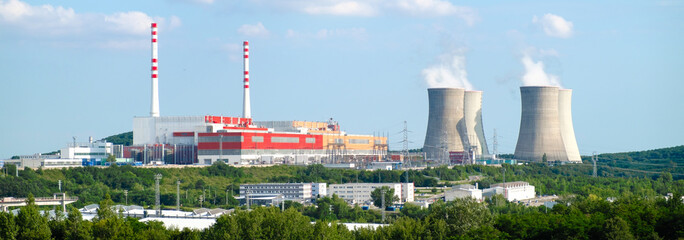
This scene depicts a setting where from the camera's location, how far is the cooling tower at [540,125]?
6775cm

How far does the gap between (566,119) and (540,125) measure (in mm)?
3687

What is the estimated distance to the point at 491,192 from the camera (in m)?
56.8

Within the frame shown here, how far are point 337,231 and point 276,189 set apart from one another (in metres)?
27.9

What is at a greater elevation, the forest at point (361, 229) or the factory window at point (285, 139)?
the factory window at point (285, 139)

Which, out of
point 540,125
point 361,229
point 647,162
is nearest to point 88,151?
point 540,125

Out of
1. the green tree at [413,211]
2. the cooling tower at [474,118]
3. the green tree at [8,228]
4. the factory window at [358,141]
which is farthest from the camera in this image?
Result: the factory window at [358,141]

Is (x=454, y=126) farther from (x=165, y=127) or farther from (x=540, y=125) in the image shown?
(x=165, y=127)

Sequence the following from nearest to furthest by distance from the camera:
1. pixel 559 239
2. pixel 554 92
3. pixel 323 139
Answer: pixel 559 239
pixel 554 92
pixel 323 139

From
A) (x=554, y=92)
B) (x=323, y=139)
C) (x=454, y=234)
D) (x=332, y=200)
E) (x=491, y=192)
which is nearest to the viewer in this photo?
(x=454, y=234)

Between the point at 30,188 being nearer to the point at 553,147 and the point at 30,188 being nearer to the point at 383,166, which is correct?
the point at 383,166

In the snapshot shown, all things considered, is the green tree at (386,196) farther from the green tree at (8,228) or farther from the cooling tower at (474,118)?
the green tree at (8,228)

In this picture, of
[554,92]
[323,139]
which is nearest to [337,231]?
[554,92]

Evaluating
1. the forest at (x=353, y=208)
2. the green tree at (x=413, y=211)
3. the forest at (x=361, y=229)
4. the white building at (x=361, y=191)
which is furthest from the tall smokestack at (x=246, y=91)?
the forest at (x=361, y=229)

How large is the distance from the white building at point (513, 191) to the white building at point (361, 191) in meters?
4.47
